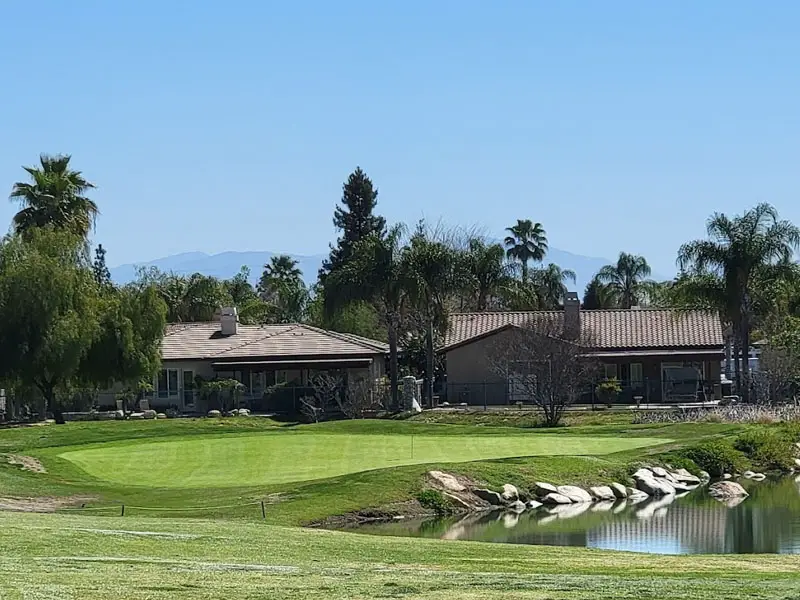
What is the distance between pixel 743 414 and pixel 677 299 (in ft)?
42.3

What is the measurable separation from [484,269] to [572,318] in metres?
5.27

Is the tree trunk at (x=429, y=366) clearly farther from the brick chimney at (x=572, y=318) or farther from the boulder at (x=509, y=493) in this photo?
the boulder at (x=509, y=493)

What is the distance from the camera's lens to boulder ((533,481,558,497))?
2848 centimetres

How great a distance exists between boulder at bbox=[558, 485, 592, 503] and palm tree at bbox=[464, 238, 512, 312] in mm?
28458

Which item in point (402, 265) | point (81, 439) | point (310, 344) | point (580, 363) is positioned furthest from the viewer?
point (310, 344)

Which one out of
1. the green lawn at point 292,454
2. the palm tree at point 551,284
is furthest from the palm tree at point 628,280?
the green lawn at point 292,454

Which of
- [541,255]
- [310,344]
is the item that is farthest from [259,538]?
[541,255]

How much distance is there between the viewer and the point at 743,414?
145 feet

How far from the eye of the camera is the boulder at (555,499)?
28.3 metres

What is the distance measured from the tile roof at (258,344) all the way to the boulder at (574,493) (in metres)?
30.4

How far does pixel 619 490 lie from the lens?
97.2 ft

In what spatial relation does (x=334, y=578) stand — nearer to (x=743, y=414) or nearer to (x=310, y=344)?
(x=743, y=414)

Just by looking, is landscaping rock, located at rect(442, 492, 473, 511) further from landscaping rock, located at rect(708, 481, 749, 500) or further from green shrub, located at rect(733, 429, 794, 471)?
green shrub, located at rect(733, 429, 794, 471)

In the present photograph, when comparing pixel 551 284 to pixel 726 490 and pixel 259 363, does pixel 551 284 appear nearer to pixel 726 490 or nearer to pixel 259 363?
pixel 259 363
